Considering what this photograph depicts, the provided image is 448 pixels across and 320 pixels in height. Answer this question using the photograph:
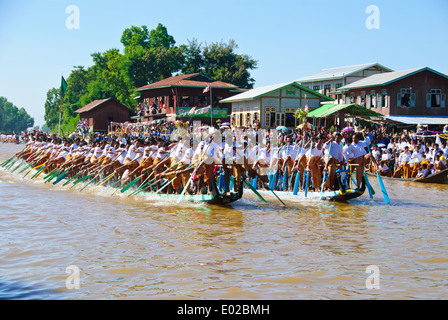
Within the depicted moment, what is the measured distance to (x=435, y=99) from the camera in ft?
115

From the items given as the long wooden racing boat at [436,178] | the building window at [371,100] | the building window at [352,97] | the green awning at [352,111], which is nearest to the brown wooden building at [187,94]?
the building window at [352,97]

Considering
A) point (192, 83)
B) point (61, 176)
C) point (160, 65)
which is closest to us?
point (61, 176)

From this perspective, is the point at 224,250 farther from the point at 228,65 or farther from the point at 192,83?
the point at 228,65

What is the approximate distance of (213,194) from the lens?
12250 millimetres

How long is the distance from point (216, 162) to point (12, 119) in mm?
126759

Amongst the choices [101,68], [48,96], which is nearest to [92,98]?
[101,68]

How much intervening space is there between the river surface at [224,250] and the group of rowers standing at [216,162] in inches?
31.6

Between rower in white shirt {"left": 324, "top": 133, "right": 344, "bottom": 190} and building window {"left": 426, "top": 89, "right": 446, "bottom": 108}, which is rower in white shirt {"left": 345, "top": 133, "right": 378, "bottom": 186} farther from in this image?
building window {"left": 426, "top": 89, "right": 446, "bottom": 108}

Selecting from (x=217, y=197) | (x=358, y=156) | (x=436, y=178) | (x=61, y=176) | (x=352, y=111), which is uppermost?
(x=352, y=111)

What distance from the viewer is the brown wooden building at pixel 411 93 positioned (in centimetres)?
3428

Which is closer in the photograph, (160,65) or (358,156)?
(358,156)
